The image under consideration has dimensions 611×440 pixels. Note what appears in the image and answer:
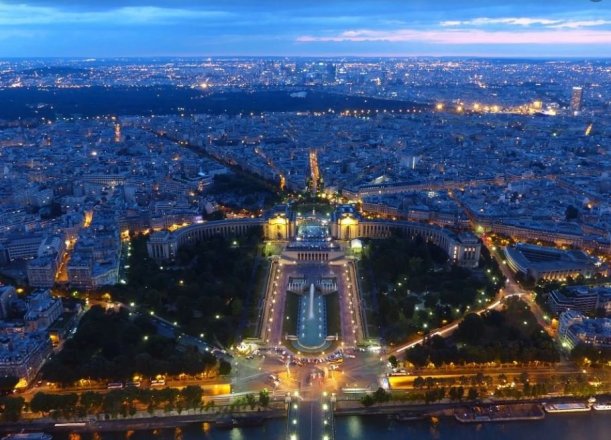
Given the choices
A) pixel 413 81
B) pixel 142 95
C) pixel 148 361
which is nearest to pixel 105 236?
pixel 148 361

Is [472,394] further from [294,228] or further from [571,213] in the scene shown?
[571,213]

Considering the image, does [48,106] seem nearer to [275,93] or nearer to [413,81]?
[275,93]

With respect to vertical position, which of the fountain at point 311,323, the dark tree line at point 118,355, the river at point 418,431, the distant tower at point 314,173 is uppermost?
the dark tree line at point 118,355

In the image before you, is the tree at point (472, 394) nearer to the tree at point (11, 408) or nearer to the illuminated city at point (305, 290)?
the illuminated city at point (305, 290)

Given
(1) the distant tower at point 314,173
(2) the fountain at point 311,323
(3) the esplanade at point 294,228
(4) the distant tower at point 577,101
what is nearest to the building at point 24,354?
(2) the fountain at point 311,323

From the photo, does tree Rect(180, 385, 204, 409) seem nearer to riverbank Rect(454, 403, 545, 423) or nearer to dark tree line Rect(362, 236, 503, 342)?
dark tree line Rect(362, 236, 503, 342)

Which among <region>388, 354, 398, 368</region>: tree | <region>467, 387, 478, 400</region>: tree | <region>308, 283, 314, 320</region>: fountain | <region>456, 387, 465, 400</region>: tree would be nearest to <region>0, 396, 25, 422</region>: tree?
<region>308, 283, 314, 320</region>: fountain
